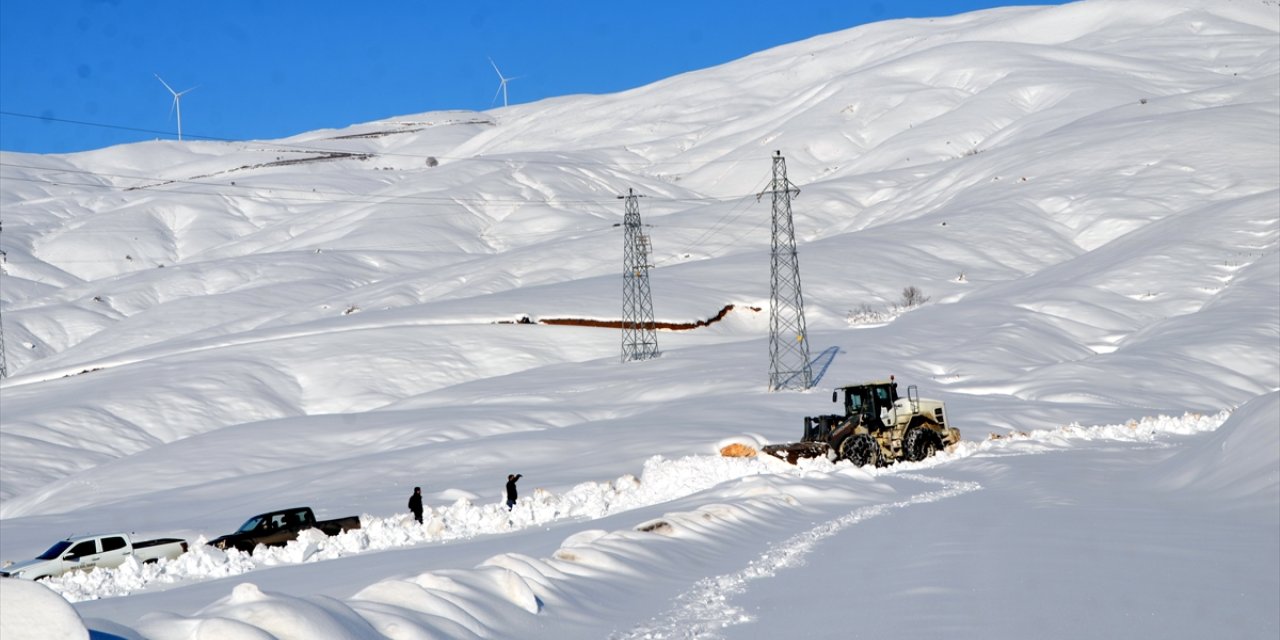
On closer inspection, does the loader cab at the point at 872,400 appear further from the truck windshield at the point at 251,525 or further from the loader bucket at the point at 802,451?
the truck windshield at the point at 251,525

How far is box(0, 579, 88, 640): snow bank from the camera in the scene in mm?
7359

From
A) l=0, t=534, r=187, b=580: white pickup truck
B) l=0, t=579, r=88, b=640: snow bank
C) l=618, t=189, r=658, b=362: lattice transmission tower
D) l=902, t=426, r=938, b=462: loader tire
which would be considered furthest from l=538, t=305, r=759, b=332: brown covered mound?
l=0, t=579, r=88, b=640: snow bank

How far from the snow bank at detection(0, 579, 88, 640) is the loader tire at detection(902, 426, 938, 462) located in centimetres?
2910

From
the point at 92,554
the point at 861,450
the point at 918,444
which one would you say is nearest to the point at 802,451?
the point at 861,450

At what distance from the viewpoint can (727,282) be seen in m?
86.2

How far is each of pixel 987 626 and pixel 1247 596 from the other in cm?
338

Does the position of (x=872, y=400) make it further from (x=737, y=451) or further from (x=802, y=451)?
(x=737, y=451)

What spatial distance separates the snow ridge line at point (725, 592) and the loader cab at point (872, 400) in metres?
10.6

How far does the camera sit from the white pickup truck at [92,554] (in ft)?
82.4

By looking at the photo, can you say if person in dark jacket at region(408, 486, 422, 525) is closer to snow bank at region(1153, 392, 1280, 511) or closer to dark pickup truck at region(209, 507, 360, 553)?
dark pickup truck at region(209, 507, 360, 553)

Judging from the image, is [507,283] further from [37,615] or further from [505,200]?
[37,615]

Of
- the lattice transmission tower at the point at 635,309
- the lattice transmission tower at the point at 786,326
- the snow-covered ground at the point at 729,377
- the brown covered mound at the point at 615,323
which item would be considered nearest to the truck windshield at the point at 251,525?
the snow-covered ground at the point at 729,377

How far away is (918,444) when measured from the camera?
35.0 metres

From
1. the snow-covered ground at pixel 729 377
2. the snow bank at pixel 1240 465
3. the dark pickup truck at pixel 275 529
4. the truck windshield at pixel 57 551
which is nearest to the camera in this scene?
the snow-covered ground at pixel 729 377
